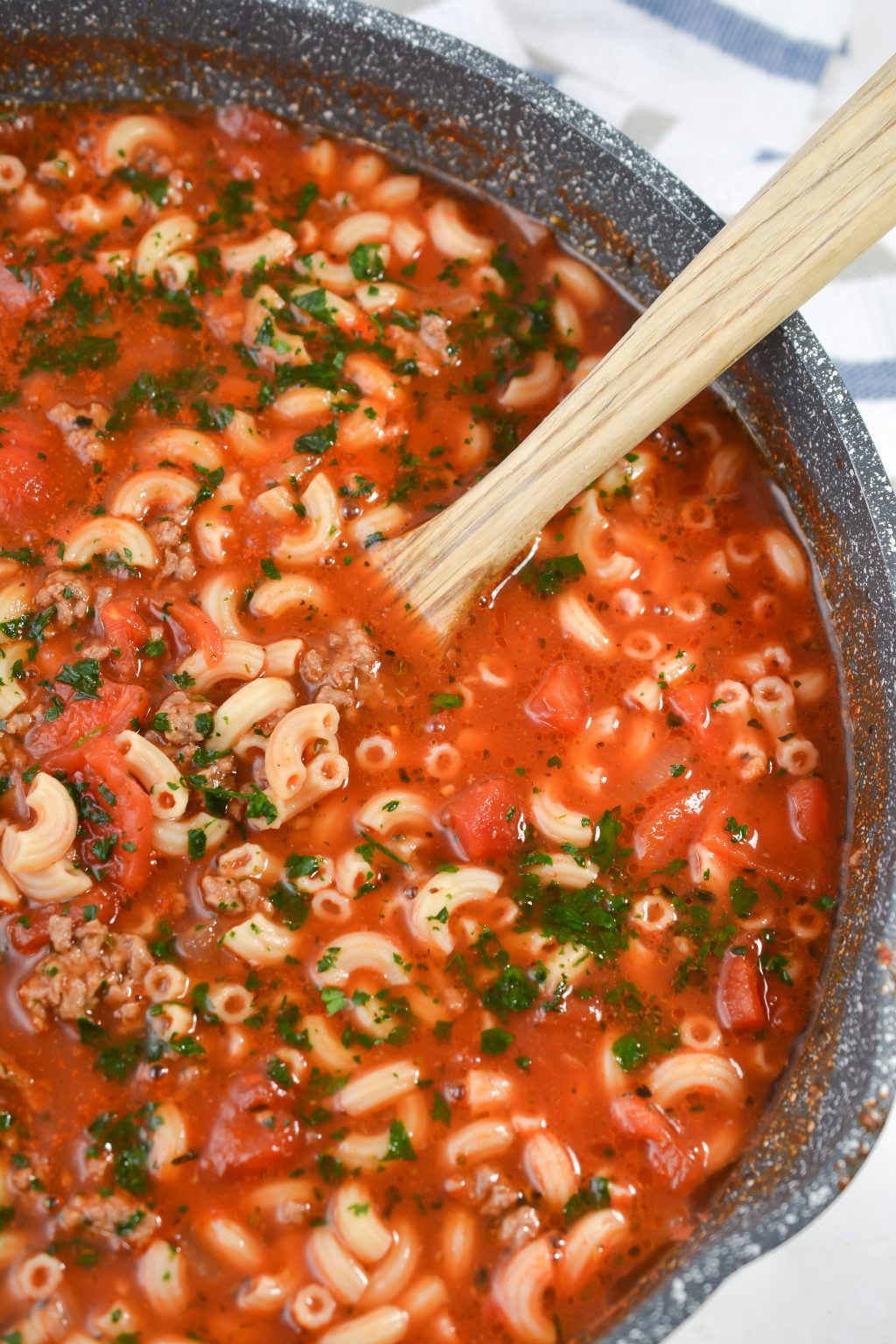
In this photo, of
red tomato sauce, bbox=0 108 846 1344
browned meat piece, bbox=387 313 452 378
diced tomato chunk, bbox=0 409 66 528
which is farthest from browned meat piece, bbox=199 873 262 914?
browned meat piece, bbox=387 313 452 378

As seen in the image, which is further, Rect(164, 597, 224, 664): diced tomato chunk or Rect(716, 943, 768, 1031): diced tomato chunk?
Rect(164, 597, 224, 664): diced tomato chunk

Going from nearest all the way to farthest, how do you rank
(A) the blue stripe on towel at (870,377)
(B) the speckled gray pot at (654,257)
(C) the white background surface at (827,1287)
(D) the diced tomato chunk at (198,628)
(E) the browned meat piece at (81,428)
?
(B) the speckled gray pot at (654,257) < (D) the diced tomato chunk at (198,628) < (C) the white background surface at (827,1287) < (E) the browned meat piece at (81,428) < (A) the blue stripe on towel at (870,377)

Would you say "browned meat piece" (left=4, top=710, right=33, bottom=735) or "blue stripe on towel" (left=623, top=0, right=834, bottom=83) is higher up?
"blue stripe on towel" (left=623, top=0, right=834, bottom=83)

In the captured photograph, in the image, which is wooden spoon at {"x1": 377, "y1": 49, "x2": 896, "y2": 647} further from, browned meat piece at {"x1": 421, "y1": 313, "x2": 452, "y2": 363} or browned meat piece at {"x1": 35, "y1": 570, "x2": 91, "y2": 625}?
browned meat piece at {"x1": 35, "y1": 570, "x2": 91, "y2": 625}

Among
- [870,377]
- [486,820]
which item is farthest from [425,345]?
[870,377]

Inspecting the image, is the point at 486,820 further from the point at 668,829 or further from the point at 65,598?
the point at 65,598

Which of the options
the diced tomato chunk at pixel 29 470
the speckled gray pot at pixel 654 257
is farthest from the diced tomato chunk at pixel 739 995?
the diced tomato chunk at pixel 29 470

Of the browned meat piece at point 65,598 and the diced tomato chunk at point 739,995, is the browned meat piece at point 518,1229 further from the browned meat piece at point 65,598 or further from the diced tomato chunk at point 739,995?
the browned meat piece at point 65,598

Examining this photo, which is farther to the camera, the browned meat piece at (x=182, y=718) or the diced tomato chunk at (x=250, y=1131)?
the browned meat piece at (x=182, y=718)
